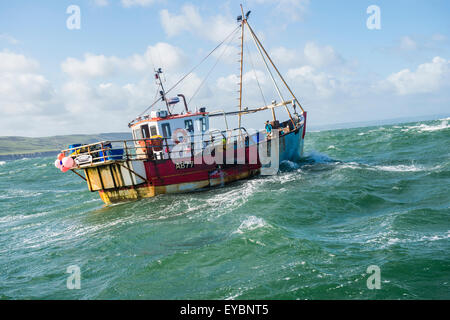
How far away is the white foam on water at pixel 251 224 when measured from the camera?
340 inches

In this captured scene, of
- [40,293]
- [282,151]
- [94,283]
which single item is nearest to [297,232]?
[94,283]

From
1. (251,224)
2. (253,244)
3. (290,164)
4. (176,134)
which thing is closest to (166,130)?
(176,134)

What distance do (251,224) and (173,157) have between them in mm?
6859

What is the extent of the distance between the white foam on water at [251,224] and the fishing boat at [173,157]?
5.55 m

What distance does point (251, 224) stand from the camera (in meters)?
9.03

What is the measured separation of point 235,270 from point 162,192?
363 inches

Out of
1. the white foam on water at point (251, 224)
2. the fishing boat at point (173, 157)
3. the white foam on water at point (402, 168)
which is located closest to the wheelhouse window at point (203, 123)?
the fishing boat at point (173, 157)

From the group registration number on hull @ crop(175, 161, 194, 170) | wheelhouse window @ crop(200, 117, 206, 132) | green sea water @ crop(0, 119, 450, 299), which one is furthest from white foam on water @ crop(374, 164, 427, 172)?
registration number on hull @ crop(175, 161, 194, 170)

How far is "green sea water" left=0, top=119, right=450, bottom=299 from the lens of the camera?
570cm

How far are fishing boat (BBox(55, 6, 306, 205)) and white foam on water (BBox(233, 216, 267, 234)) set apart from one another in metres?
5.55

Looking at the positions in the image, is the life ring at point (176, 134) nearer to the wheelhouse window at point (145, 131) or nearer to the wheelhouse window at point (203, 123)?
the wheelhouse window at point (203, 123)

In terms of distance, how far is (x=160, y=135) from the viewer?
1584 cm

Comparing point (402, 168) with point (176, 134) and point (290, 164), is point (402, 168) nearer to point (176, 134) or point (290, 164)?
point (290, 164)
